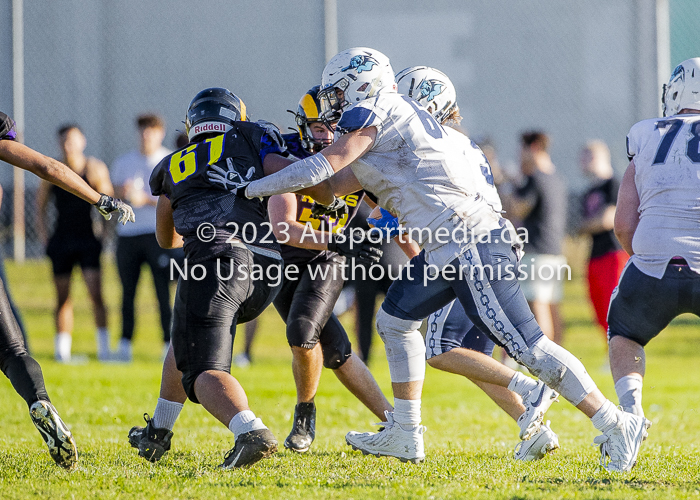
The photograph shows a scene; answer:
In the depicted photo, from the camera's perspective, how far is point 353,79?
401cm

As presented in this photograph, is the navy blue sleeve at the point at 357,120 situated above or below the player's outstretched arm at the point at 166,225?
above

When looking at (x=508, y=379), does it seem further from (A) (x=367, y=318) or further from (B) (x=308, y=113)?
(A) (x=367, y=318)

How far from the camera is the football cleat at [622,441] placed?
372 cm

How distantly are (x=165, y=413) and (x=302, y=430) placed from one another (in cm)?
81

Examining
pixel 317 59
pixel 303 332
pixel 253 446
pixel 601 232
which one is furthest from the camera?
pixel 317 59

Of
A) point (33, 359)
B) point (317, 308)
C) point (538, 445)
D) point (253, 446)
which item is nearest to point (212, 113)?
point (317, 308)

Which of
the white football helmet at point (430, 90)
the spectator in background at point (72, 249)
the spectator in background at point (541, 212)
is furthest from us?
the spectator in background at point (72, 249)

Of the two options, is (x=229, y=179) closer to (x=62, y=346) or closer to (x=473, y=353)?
(x=473, y=353)

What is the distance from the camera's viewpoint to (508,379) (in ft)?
14.1

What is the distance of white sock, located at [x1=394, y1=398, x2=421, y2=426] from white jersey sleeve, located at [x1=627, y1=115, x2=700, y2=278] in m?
1.27

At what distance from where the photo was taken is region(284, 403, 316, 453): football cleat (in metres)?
4.58

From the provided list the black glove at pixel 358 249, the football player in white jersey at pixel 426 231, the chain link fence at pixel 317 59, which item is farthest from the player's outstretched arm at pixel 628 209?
the chain link fence at pixel 317 59

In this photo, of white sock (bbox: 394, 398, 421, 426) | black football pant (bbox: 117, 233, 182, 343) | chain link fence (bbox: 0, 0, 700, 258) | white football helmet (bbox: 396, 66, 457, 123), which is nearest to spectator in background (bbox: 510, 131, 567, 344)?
chain link fence (bbox: 0, 0, 700, 258)

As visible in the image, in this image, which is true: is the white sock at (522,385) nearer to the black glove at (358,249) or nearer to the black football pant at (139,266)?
the black glove at (358,249)
